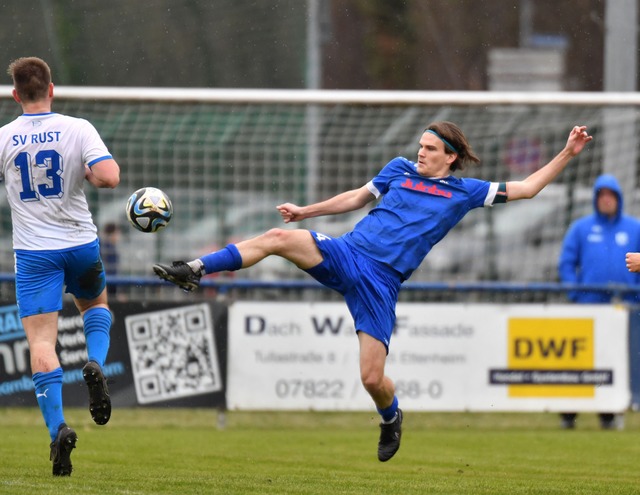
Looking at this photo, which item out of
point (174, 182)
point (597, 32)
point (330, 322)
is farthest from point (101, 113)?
point (597, 32)

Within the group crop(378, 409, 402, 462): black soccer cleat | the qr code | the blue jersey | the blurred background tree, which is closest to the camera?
the blue jersey

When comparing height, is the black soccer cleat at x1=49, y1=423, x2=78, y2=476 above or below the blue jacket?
below

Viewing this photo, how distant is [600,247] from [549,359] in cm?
134

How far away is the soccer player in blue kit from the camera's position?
27.3 ft

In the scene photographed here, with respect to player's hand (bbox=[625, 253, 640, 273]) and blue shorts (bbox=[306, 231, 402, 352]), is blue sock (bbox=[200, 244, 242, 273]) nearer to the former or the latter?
blue shorts (bbox=[306, 231, 402, 352])

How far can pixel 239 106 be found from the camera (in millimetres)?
15562

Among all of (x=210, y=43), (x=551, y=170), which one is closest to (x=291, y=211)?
(x=551, y=170)

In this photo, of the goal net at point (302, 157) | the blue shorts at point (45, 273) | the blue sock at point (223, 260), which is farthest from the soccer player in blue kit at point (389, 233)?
the goal net at point (302, 157)

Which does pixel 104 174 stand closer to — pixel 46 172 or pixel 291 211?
pixel 46 172

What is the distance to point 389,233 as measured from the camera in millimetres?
8531

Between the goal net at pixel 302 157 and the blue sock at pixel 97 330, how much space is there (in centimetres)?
542

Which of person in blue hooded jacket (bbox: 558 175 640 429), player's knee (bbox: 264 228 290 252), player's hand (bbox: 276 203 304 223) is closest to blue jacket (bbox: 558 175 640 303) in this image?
person in blue hooded jacket (bbox: 558 175 640 429)

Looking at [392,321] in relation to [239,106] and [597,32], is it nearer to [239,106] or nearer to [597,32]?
[239,106]

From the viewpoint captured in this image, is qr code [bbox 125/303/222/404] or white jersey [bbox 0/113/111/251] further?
qr code [bbox 125/303/222/404]
